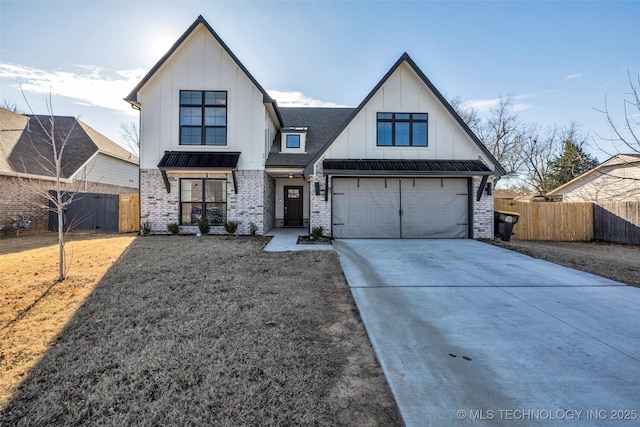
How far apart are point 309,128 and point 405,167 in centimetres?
752

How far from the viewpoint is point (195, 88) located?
12.4m

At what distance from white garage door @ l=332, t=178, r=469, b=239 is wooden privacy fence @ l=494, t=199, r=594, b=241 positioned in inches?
159

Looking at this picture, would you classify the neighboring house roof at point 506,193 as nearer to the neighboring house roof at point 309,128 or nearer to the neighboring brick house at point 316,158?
the neighboring house roof at point 309,128

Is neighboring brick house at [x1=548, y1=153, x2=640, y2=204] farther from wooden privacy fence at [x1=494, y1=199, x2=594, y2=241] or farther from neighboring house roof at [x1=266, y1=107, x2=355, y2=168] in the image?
neighboring house roof at [x1=266, y1=107, x2=355, y2=168]

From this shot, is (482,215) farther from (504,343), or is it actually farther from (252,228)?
(252,228)

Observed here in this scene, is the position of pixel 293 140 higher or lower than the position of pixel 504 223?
higher

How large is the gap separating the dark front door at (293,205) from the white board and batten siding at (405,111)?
5.60m

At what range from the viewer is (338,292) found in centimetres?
528

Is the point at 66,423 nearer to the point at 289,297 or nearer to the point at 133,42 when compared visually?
the point at 289,297

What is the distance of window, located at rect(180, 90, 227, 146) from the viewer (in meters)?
12.4

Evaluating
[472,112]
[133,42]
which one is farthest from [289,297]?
[472,112]

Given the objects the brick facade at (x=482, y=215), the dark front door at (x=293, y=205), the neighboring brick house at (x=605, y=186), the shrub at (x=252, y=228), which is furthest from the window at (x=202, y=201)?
the neighboring brick house at (x=605, y=186)

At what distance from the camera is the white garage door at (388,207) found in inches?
454

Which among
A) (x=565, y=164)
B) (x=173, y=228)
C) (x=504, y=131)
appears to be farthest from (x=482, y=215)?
(x=565, y=164)
